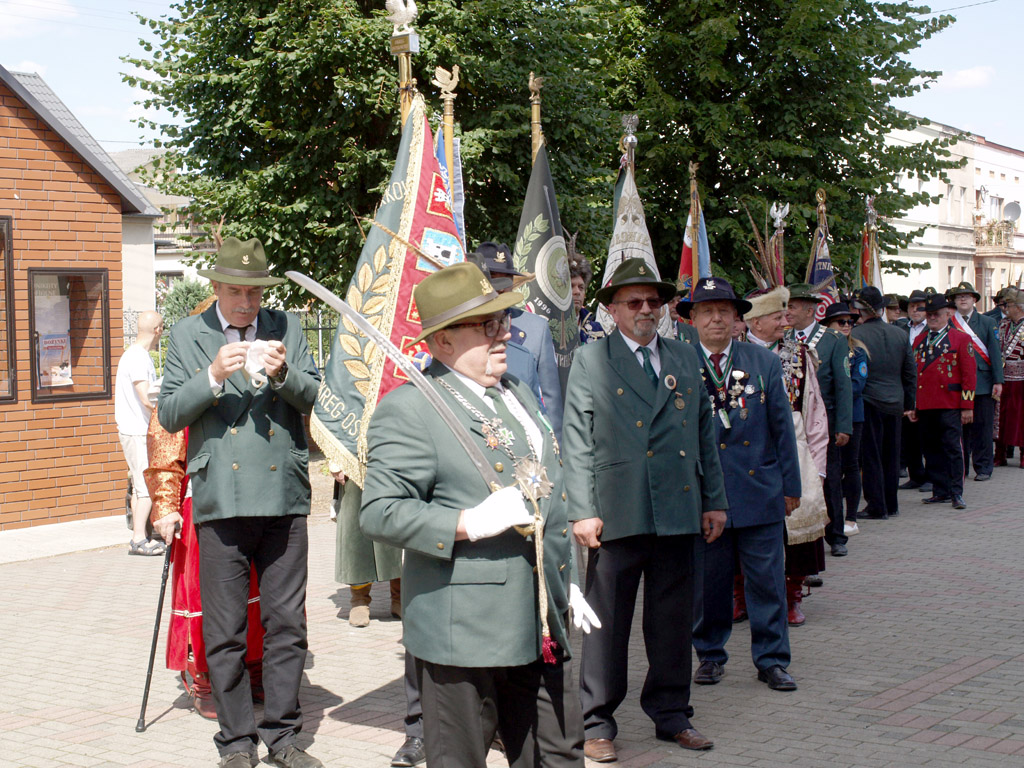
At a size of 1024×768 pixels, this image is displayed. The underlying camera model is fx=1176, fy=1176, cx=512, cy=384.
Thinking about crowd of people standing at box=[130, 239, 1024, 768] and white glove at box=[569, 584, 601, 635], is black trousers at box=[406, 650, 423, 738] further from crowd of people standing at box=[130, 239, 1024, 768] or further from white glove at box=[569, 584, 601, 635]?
white glove at box=[569, 584, 601, 635]

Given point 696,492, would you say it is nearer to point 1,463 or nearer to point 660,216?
point 1,463

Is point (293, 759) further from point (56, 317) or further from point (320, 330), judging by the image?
point (320, 330)

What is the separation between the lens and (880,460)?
12.0m

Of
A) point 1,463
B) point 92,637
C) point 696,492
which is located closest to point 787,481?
point 696,492

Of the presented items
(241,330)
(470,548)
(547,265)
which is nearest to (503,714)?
(470,548)

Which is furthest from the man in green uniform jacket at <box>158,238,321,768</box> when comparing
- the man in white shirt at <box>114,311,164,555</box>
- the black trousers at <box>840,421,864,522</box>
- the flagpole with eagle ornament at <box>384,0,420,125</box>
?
the black trousers at <box>840,421,864,522</box>

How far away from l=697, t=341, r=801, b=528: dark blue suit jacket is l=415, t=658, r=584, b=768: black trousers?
8.61 feet

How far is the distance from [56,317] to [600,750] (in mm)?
9504

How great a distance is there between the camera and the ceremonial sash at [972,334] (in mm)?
14118

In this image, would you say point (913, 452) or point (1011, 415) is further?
point (1011, 415)

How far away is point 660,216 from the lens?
2153 cm

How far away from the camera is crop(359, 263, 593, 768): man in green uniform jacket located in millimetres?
3594

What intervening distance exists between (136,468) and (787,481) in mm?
6283

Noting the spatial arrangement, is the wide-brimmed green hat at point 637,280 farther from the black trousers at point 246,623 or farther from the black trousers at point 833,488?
the black trousers at point 833,488
